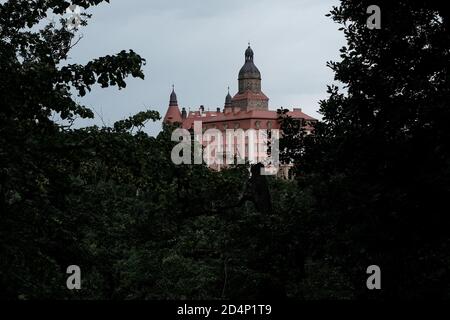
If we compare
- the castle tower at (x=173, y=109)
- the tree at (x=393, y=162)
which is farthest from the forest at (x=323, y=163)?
the castle tower at (x=173, y=109)

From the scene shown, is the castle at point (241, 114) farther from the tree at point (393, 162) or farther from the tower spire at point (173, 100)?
the tree at point (393, 162)

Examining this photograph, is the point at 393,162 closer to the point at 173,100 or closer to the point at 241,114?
the point at 241,114

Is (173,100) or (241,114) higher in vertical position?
(173,100)

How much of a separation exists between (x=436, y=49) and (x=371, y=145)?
5.87 feet

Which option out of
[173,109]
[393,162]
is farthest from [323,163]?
[173,109]

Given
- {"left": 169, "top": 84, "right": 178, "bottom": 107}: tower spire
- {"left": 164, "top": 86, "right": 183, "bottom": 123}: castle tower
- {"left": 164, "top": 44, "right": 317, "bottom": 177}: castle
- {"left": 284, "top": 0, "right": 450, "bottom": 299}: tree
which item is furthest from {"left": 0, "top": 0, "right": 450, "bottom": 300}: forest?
{"left": 169, "top": 84, "right": 178, "bottom": 107}: tower spire

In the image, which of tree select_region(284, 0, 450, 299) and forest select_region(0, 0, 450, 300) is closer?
forest select_region(0, 0, 450, 300)

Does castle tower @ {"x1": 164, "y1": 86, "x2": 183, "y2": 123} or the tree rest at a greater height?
castle tower @ {"x1": 164, "y1": 86, "x2": 183, "y2": 123}

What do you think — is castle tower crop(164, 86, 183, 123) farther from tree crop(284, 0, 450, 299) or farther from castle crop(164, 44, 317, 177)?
tree crop(284, 0, 450, 299)

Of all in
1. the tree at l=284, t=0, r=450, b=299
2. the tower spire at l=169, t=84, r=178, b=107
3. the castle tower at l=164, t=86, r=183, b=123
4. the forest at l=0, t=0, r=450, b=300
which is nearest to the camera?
the forest at l=0, t=0, r=450, b=300

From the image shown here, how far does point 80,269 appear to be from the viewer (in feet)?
32.7

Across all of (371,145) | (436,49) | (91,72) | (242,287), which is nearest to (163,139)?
(91,72)

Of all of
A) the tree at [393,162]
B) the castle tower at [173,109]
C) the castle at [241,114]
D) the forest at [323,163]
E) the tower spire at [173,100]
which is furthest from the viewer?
the tower spire at [173,100]
